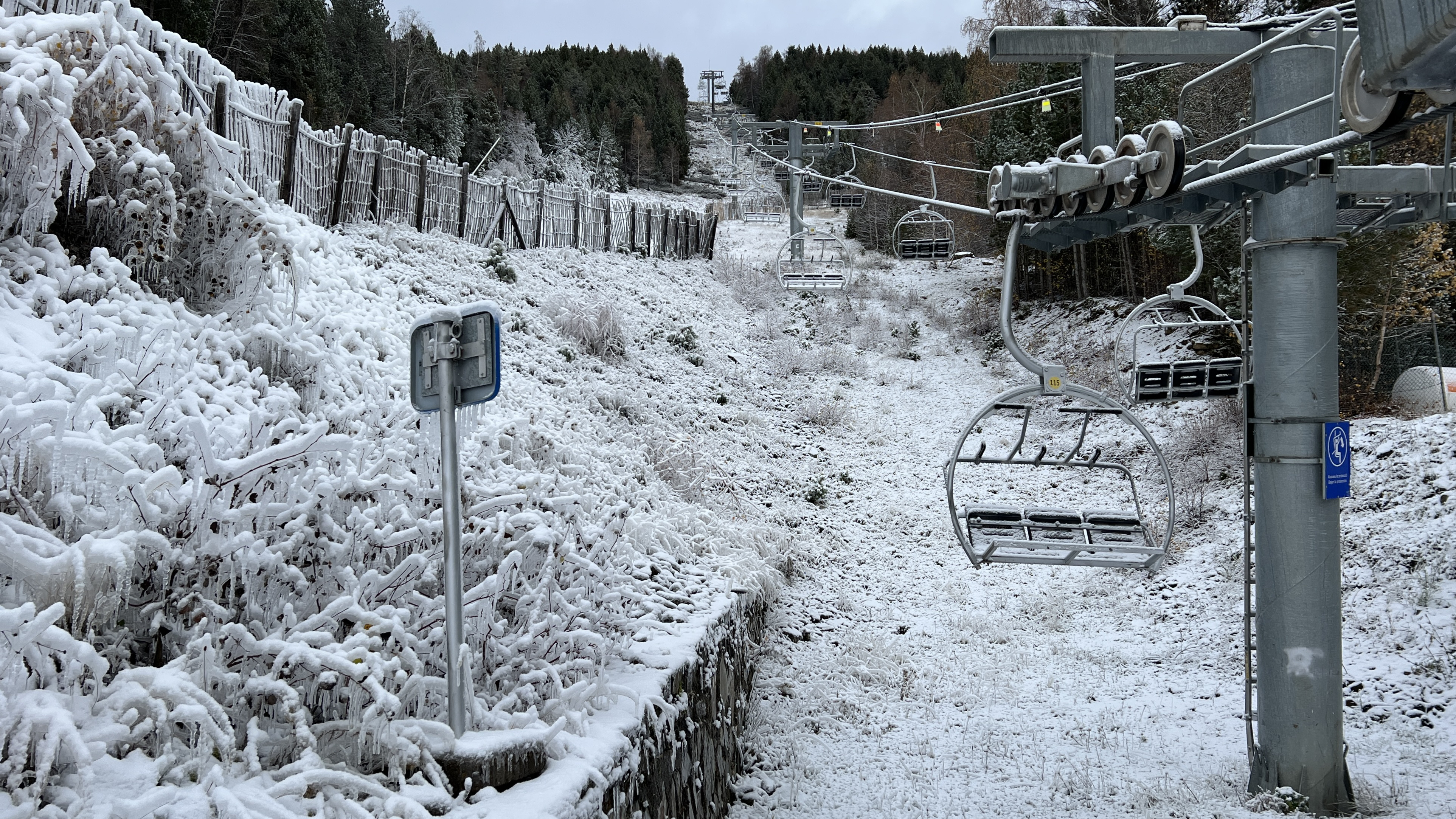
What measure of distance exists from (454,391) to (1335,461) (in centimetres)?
493

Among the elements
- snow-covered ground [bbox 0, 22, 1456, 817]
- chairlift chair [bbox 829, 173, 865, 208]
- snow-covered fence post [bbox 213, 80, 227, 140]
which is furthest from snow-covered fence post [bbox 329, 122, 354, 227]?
chairlift chair [bbox 829, 173, 865, 208]

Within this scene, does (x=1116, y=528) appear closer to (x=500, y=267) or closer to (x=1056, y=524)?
(x=1056, y=524)

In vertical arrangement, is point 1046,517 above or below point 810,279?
below

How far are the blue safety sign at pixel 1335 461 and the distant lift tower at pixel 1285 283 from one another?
0.6 inches

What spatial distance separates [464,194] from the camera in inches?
551

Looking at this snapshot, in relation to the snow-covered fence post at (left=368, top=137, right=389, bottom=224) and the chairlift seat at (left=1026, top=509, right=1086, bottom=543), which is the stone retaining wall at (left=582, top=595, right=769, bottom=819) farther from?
the snow-covered fence post at (left=368, top=137, right=389, bottom=224)

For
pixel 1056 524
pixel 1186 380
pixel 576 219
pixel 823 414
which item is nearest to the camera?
pixel 1056 524

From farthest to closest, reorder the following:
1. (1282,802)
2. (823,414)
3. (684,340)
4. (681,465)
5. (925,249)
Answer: (925,249), (684,340), (823,414), (681,465), (1282,802)

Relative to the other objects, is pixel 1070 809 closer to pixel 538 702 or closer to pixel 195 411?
pixel 538 702

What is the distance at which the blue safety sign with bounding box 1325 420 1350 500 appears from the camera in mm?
5355

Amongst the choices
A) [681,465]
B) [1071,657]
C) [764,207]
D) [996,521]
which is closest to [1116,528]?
[996,521]

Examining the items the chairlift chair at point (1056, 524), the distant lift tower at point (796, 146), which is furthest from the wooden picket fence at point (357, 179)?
the chairlift chair at point (1056, 524)

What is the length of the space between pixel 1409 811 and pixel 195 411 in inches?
273

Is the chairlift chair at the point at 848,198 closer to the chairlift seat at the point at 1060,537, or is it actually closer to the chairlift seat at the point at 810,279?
the chairlift seat at the point at 810,279
